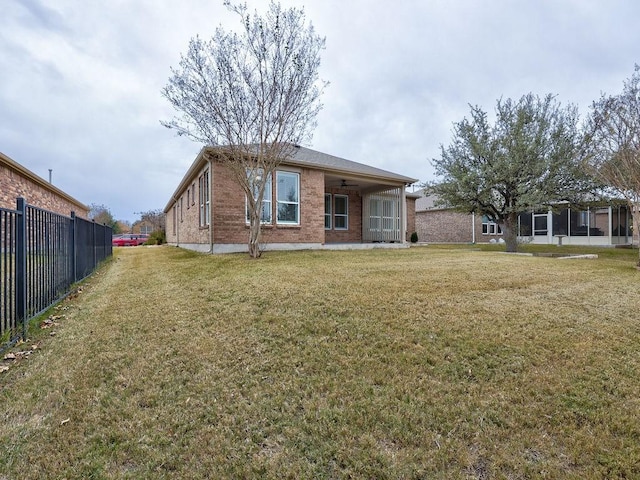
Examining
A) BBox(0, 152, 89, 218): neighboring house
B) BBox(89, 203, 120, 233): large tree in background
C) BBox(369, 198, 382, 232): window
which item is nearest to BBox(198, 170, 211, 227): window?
BBox(0, 152, 89, 218): neighboring house

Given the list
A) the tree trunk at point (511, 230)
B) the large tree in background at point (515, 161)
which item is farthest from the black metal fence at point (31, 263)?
the tree trunk at point (511, 230)

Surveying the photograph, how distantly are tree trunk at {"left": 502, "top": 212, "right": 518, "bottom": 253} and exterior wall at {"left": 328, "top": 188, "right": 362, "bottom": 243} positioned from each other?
21.4 feet

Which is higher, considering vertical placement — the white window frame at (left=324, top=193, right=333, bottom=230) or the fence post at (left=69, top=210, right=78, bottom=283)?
the white window frame at (left=324, top=193, right=333, bottom=230)

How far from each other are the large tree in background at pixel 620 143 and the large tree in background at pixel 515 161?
7.70 feet

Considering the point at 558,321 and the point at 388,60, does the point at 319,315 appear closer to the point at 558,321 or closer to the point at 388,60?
the point at 558,321

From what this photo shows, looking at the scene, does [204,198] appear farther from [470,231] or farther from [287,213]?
[470,231]

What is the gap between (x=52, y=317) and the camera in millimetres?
4582

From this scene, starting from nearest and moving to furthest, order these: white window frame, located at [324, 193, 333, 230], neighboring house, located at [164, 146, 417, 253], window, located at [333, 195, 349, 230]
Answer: neighboring house, located at [164, 146, 417, 253] < white window frame, located at [324, 193, 333, 230] < window, located at [333, 195, 349, 230]

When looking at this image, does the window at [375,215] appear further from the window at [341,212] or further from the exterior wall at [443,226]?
the exterior wall at [443,226]

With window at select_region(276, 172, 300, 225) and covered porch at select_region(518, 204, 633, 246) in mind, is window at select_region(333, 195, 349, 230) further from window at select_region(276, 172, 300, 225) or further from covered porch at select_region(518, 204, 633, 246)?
covered porch at select_region(518, 204, 633, 246)

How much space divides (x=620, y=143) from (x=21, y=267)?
1304 cm

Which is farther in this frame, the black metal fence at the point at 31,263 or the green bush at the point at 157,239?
the green bush at the point at 157,239

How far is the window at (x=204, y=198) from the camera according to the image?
11.7 m

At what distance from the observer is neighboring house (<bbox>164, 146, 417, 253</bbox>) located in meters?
10.6
